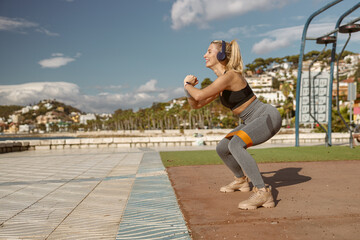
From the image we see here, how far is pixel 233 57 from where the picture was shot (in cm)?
385

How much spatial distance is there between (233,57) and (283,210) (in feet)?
5.91

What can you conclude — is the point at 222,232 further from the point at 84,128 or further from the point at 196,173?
the point at 84,128

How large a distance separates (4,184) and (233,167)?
4.09 m

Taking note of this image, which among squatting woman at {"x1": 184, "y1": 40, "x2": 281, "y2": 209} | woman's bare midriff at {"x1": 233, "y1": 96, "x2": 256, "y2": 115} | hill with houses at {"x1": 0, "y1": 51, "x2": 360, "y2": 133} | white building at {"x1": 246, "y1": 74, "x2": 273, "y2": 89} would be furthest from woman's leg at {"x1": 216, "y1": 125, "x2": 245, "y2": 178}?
white building at {"x1": 246, "y1": 74, "x2": 273, "y2": 89}

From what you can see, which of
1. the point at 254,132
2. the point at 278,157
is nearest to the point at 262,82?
the point at 278,157

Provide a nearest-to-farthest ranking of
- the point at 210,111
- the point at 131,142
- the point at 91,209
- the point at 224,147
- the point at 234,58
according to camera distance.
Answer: the point at 91,209 → the point at 234,58 → the point at 224,147 → the point at 131,142 → the point at 210,111

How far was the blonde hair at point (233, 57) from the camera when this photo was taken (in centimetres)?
382

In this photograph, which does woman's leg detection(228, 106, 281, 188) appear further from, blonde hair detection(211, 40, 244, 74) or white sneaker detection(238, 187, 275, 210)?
blonde hair detection(211, 40, 244, 74)

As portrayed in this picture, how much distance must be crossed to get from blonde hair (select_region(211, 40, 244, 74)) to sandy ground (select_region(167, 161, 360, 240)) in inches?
61.6

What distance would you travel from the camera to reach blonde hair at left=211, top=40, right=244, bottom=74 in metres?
3.82

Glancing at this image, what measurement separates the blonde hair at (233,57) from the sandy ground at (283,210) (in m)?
1.56

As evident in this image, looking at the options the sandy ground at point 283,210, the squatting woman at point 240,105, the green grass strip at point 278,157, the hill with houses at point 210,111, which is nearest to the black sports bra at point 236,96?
the squatting woman at point 240,105

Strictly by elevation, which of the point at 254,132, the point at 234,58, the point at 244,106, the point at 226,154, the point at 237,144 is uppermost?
the point at 234,58

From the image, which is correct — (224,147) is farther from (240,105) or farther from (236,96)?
(236,96)
